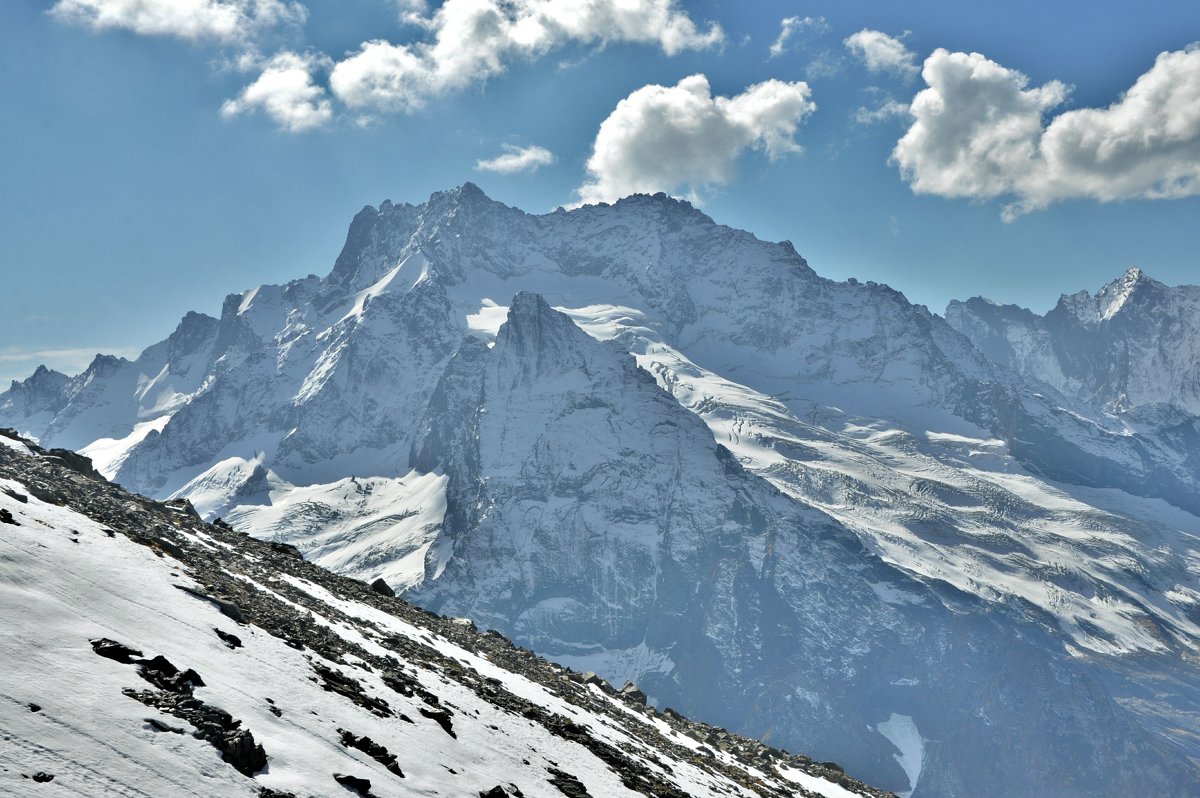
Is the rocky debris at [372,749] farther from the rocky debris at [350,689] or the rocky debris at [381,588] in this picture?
the rocky debris at [381,588]

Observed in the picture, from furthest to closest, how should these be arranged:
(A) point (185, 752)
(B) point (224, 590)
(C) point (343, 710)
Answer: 1. (B) point (224, 590)
2. (C) point (343, 710)
3. (A) point (185, 752)

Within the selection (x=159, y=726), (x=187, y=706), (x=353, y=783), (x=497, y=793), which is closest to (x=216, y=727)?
(x=187, y=706)

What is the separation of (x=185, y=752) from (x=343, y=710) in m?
7.73

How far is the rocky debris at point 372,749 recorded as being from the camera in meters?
28.9

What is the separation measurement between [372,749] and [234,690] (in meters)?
4.18

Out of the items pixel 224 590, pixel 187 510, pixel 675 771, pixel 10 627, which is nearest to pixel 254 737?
pixel 10 627

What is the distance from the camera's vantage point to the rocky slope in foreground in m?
23.5

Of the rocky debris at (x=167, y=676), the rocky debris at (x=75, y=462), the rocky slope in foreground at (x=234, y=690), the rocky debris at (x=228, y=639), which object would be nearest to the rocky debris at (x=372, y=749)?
the rocky slope in foreground at (x=234, y=690)

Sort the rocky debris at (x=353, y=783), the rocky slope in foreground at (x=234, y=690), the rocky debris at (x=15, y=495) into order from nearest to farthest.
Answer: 1. the rocky slope in foreground at (x=234, y=690)
2. the rocky debris at (x=353, y=783)
3. the rocky debris at (x=15, y=495)

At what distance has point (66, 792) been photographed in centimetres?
2109

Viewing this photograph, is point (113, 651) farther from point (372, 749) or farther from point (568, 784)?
point (568, 784)

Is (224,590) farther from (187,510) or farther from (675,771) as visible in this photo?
(187,510)

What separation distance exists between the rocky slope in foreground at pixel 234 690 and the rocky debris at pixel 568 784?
0.31 ft

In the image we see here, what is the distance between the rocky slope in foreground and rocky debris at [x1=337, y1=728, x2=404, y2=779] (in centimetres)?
7
